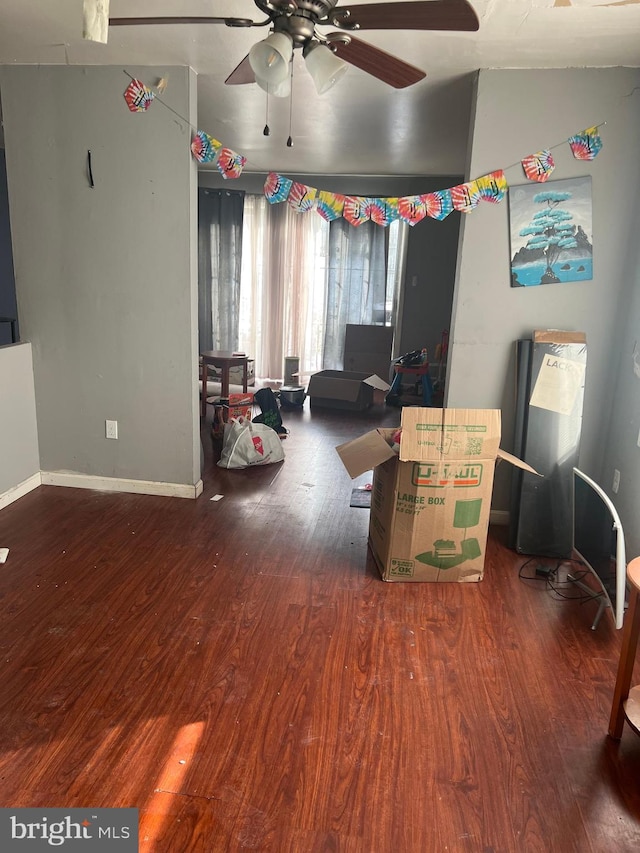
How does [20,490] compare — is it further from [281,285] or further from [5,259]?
[281,285]

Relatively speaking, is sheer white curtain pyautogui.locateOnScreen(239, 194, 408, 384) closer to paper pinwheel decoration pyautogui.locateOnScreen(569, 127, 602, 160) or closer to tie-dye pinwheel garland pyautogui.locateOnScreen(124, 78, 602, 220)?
tie-dye pinwheel garland pyautogui.locateOnScreen(124, 78, 602, 220)

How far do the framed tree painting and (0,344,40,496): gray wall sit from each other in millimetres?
2766

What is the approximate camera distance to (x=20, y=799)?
146 cm

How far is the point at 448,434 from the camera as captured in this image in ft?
8.07

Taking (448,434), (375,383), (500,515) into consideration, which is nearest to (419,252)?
(375,383)

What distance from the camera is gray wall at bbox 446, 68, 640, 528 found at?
2.79 metres

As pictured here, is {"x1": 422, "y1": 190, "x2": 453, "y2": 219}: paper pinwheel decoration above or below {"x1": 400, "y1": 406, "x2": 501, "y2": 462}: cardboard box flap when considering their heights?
above

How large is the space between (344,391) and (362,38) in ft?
11.9

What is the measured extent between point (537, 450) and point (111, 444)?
2.42 metres

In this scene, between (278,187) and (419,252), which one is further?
(419,252)

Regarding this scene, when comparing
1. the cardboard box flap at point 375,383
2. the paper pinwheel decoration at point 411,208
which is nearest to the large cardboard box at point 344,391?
the cardboard box flap at point 375,383

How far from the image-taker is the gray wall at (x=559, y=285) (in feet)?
9.14

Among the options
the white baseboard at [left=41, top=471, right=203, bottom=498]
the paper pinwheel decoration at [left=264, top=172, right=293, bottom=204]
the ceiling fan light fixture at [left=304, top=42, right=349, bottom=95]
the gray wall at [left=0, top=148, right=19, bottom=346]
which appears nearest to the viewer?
the ceiling fan light fixture at [left=304, top=42, right=349, bottom=95]

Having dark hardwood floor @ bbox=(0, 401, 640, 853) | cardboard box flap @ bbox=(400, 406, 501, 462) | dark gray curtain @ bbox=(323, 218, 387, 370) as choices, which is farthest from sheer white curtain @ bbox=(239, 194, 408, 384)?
cardboard box flap @ bbox=(400, 406, 501, 462)
